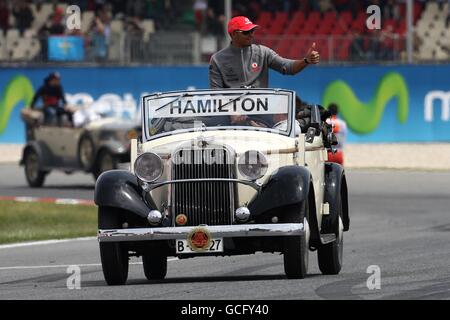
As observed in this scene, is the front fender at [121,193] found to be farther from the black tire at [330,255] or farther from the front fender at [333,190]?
the front fender at [333,190]

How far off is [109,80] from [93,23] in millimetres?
1602

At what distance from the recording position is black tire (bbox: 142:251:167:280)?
40.4 feet

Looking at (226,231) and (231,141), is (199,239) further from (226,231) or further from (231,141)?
(231,141)

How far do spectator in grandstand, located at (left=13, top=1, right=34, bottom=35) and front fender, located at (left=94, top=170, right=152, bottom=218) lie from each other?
26.4 metres

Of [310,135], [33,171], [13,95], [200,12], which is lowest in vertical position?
[33,171]

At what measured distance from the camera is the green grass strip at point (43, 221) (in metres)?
18.8

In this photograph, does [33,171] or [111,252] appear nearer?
[111,252]

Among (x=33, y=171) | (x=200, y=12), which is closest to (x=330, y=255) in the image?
(x=33, y=171)

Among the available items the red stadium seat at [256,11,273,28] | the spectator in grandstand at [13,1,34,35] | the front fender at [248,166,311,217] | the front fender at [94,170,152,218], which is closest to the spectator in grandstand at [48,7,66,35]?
the spectator in grandstand at [13,1,34,35]

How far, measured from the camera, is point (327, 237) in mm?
12203

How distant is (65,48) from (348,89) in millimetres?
6972

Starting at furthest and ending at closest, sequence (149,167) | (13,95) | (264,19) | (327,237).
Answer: (264,19) → (13,95) → (327,237) → (149,167)
